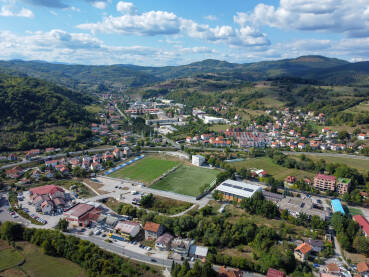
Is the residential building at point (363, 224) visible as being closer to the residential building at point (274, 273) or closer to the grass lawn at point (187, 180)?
the residential building at point (274, 273)

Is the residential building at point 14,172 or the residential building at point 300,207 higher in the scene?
the residential building at point 300,207

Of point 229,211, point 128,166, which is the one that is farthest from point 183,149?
point 229,211

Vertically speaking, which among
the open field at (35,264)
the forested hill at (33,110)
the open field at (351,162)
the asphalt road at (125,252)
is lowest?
the open field at (35,264)

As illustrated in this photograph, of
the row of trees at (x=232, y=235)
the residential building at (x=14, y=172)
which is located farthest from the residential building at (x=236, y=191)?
the residential building at (x=14, y=172)

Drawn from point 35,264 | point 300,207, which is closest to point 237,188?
point 300,207

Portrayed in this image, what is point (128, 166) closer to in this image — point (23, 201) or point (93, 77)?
Answer: point (23, 201)

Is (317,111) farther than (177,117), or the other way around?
(177,117)
